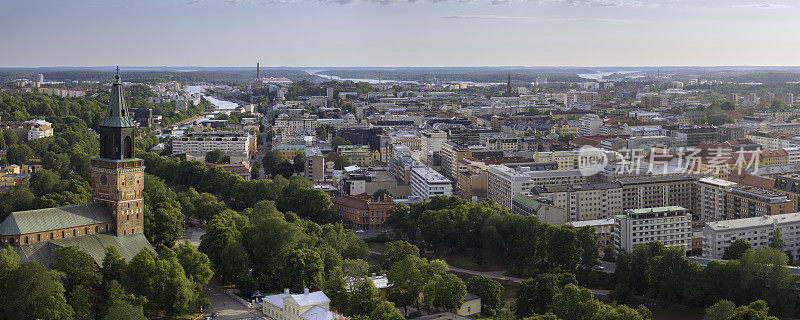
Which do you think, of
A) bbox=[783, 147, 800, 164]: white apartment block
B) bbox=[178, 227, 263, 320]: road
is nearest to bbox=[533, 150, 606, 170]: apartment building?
bbox=[783, 147, 800, 164]: white apartment block

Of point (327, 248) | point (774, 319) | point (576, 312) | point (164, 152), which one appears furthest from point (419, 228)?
point (164, 152)

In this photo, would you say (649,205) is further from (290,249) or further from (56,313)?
(56,313)

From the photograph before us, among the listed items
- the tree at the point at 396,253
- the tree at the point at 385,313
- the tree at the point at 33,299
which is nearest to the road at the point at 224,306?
the tree at the point at 385,313

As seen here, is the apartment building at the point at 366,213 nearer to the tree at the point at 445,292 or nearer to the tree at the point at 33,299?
the tree at the point at 445,292

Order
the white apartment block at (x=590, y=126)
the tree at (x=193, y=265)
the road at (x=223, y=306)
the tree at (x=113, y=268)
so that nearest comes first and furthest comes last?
the tree at (x=113, y=268)
the road at (x=223, y=306)
the tree at (x=193, y=265)
the white apartment block at (x=590, y=126)

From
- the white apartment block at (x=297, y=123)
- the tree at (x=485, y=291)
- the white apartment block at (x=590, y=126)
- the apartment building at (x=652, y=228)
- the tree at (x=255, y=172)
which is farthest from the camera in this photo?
the white apartment block at (x=297, y=123)

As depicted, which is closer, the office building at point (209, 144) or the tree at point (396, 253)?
the tree at point (396, 253)

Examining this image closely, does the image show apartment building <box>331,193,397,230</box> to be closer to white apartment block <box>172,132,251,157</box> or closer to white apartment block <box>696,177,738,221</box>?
white apartment block <box>696,177,738,221</box>

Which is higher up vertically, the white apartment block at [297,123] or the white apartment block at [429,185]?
the white apartment block at [297,123]
